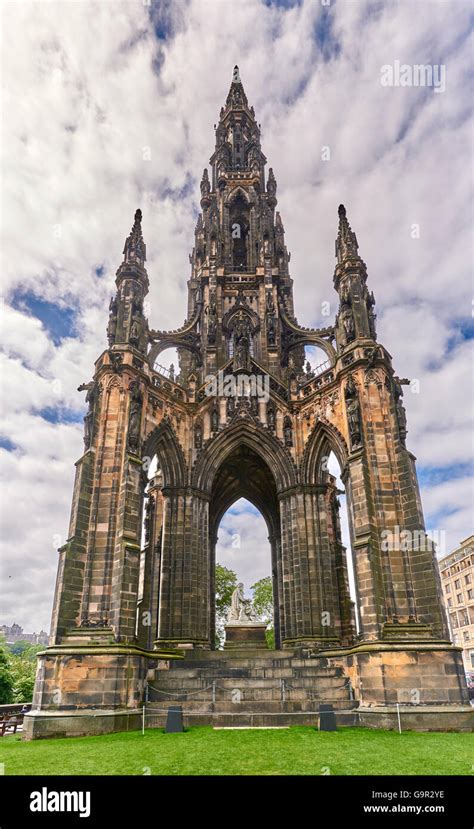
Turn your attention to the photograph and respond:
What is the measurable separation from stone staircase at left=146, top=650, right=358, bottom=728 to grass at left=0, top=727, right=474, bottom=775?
1119 mm

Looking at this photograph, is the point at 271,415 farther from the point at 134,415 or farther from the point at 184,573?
the point at 184,573

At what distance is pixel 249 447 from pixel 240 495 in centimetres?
564

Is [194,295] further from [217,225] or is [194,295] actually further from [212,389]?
[212,389]

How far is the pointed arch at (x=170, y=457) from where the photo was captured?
2100 centimetres

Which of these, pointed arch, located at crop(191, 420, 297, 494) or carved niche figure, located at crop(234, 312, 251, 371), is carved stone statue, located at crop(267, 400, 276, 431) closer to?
pointed arch, located at crop(191, 420, 297, 494)

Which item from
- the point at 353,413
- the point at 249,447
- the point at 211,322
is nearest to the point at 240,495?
the point at 249,447

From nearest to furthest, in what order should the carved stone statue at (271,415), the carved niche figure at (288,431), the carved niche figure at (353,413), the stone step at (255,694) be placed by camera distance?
the stone step at (255,694) < the carved niche figure at (353,413) < the carved niche figure at (288,431) < the carved stone statue at (271,415)

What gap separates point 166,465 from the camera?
2127 cm

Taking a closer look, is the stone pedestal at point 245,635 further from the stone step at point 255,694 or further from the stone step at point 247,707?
the stone step at point 247,707

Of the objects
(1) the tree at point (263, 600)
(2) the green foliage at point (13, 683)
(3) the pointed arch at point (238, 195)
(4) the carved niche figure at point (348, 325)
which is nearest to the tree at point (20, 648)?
(2) the green foliage at point (13, 683)

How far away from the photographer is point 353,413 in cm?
1775

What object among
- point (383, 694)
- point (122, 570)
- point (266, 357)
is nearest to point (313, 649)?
point (383, 694)

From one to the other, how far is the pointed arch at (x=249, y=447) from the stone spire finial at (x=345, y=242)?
813cm

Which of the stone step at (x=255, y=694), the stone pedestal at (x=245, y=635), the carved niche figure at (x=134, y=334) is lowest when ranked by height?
the stone step at (x=255, y=694)
